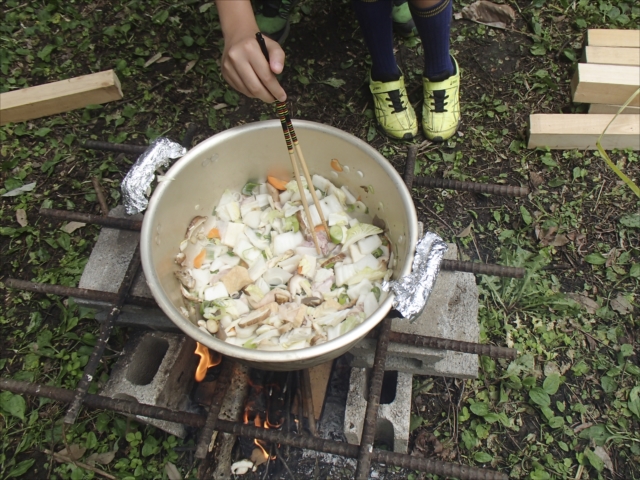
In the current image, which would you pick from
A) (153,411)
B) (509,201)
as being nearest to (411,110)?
(509,201)

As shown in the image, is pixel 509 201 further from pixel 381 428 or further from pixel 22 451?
pixel 22 451

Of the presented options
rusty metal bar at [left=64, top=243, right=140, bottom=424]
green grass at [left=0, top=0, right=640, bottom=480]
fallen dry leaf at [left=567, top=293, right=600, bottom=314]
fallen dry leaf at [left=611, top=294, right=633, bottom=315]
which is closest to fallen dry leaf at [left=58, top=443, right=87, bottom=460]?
green grass at [left=0, top=0, right=640, bottom=480]

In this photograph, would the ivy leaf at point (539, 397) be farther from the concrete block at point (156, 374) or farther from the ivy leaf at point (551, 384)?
the concrete block at point (156, 374)

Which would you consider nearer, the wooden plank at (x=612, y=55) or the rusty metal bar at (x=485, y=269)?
the rusty metal bar at (x=485, y=269)

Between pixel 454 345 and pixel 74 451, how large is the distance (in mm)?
1670

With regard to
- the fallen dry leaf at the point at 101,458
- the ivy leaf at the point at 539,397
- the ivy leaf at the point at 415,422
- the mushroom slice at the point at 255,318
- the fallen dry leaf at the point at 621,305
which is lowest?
the ivy leaf at the point at 539,397

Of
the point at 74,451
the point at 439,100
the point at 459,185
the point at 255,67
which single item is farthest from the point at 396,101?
the point at 74,451

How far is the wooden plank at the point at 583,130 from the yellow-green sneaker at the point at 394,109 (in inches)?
26.4

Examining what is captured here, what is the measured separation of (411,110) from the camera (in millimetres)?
2873

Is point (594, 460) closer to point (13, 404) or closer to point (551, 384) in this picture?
point (551, 384)

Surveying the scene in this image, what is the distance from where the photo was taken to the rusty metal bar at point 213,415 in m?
1.53

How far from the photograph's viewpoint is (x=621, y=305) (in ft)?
7.80

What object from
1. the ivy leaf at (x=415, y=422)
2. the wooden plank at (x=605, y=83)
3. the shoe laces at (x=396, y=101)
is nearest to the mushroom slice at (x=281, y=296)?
the ivy leaf at (x=415, y=422)

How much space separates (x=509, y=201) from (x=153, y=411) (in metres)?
2.05
